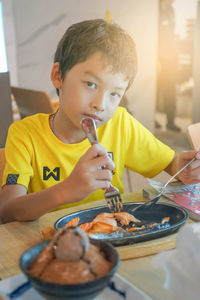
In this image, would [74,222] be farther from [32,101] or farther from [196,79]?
[196,79]

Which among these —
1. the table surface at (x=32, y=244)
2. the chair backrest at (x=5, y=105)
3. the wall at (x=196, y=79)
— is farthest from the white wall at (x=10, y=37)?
the table surface at (x=32, y=244)

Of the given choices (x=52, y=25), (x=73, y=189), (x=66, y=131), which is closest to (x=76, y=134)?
(x=66, y=131)

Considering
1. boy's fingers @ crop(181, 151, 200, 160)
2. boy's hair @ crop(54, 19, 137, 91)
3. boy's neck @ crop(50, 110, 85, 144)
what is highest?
boy's hair @ crop(54, 19, 137, 91)

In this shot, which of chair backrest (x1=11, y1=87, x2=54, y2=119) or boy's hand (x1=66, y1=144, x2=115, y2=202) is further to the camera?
chair backrest (x1=11, y1=87, x2=54, y2=119)

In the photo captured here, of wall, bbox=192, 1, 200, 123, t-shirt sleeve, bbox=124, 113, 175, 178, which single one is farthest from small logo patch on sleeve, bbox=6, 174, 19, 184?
wall, bbox=192, 1, 200, 123

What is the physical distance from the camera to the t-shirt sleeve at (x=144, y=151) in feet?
4.33

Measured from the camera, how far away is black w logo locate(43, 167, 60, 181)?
3.88 ft

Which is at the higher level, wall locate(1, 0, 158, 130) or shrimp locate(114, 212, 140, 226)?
wall locate(1, 0, 158, 130)

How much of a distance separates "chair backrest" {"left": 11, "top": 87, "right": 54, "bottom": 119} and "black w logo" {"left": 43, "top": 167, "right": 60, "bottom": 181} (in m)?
1.13

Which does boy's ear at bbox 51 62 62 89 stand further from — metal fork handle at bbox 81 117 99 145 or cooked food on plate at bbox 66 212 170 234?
cooked food on plate at bbox 66 212 170 234

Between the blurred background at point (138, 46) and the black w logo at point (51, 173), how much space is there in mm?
1578

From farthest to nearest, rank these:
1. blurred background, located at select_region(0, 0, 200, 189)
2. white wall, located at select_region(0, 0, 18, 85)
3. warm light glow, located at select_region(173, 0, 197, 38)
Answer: warm light glow, located at select_region(173, 0, 197, 38)
blurred background, located at select_region(0, 0, 200, 189)
white wall, located at select_region(0, 0, 18, 85)

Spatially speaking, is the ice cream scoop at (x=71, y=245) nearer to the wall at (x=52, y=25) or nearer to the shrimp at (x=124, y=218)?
the shrimp at (x=124, y=218)

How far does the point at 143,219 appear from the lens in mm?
949
